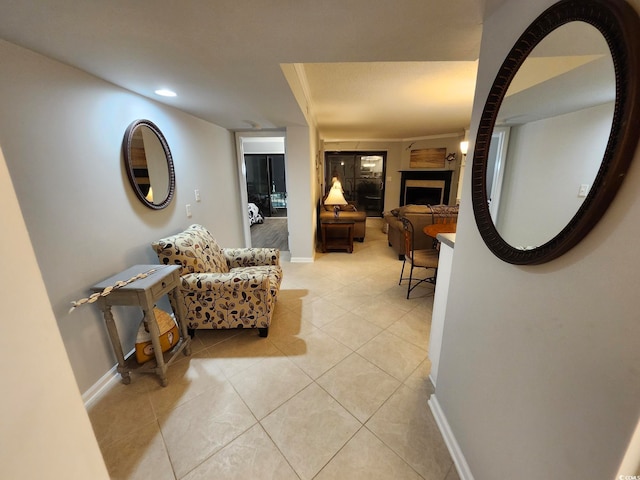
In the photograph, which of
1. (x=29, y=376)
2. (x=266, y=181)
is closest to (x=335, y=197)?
(x=266, y=181)

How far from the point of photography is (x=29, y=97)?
4.14 ft

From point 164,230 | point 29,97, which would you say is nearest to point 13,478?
point 29,97

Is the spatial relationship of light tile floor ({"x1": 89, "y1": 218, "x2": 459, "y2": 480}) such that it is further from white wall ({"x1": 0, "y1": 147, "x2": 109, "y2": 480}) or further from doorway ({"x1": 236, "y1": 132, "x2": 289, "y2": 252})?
doorway ({"x1": 236, "y1": 132, "x2": 289, "y2": 252})

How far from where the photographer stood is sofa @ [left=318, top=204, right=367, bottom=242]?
435cm

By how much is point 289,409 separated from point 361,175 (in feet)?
21.3

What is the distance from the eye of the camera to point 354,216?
4359 millimetres

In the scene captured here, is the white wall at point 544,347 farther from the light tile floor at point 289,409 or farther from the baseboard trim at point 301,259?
the baseboard trim at point 301,259

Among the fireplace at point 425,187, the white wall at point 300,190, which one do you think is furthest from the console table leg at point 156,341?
the fireplace at point 425,187

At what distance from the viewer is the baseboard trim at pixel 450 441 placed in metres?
1.14

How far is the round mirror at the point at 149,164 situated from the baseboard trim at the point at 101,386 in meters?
1.27

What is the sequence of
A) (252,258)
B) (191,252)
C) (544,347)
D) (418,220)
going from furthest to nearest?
1. (418,220)
2. (252,258)
3. (191,252)
4. (544,347)

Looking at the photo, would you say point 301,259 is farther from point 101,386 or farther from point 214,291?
point 101,386

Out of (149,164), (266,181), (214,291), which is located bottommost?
(214,291)

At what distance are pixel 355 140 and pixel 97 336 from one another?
6.62m
